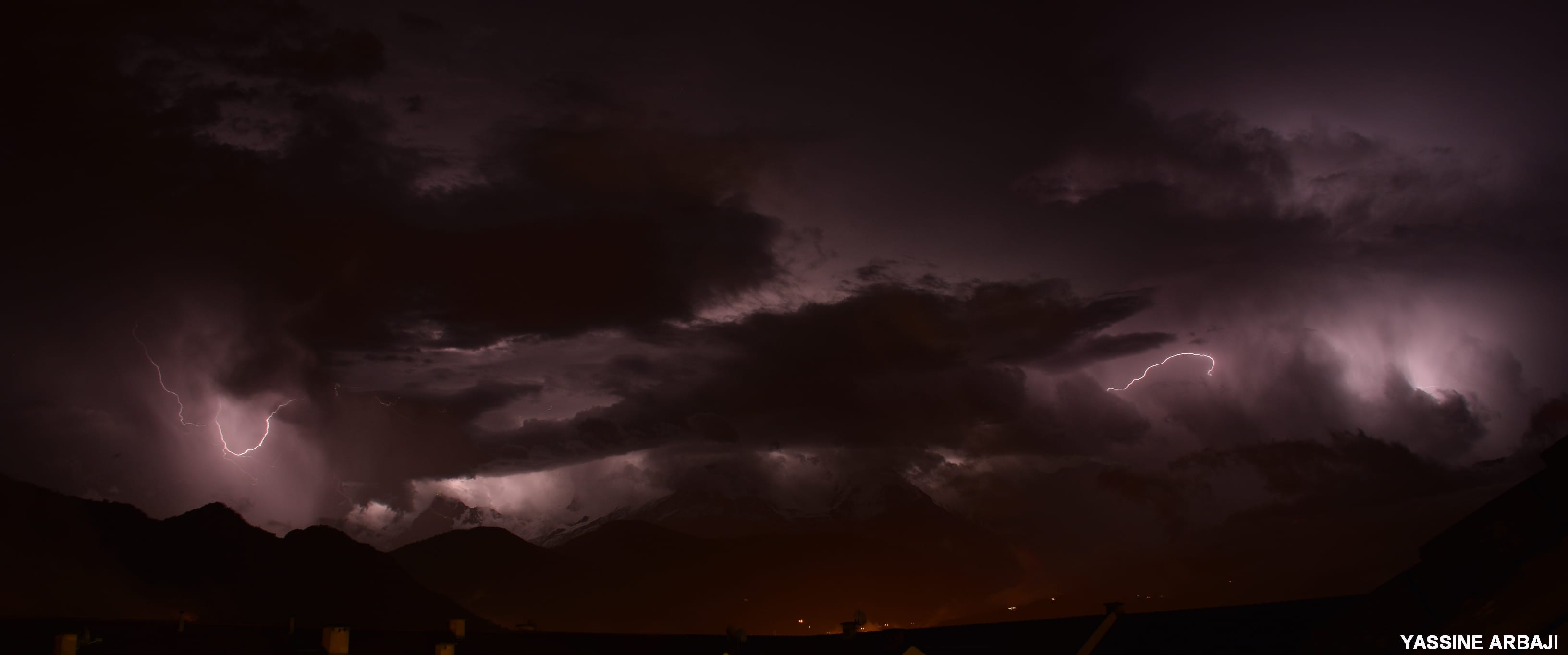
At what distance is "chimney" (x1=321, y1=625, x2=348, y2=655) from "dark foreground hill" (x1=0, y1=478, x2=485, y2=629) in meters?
68.8

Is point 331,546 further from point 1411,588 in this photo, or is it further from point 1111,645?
point 1411,588

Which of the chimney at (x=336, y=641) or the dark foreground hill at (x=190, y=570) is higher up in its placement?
the dark foreground hill at (x=190, y=570)

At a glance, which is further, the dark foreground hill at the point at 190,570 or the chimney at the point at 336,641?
the dark foreground hill at the point at 190,570

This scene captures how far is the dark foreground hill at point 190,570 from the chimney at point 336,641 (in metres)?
68.8

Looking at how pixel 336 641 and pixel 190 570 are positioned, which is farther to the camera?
pixel 190 570

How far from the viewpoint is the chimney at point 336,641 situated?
3481 cm

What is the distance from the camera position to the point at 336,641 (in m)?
35.1

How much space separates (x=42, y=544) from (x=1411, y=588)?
162733mm

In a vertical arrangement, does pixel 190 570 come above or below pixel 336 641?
above

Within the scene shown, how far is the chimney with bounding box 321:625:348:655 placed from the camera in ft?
114

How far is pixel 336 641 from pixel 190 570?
140m

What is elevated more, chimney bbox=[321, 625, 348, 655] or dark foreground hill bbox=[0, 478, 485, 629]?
dark foreground hill bbox=[0, 478, 485, 629]

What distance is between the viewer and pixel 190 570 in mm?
147000

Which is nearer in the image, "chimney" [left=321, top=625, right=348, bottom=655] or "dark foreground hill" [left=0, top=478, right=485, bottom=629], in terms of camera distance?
"chimney" [left=321, top=625, right=348, bottom=655]
